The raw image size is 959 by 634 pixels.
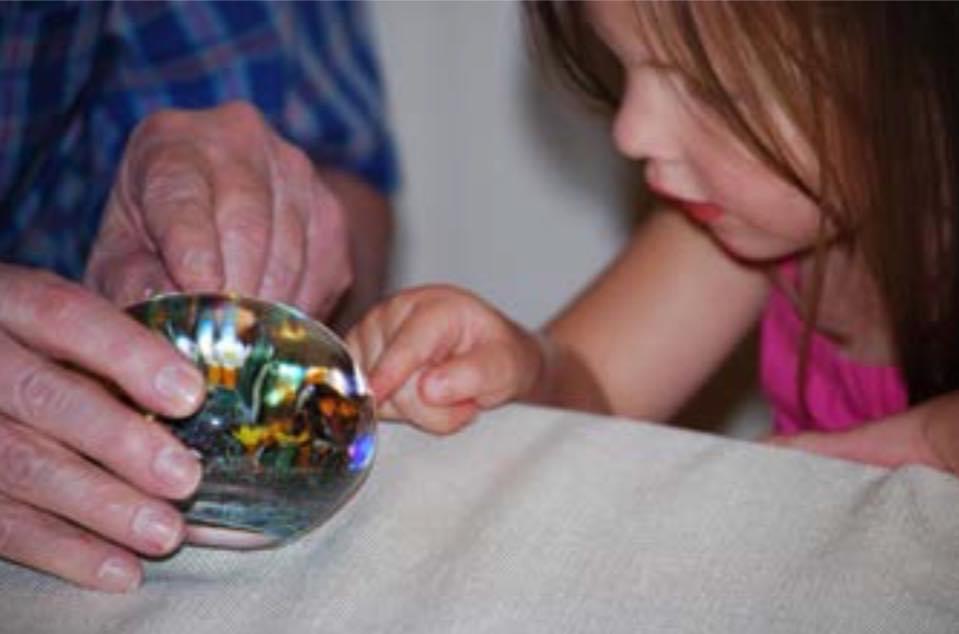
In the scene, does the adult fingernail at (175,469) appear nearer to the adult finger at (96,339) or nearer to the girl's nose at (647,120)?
the adult finger at (96,339)

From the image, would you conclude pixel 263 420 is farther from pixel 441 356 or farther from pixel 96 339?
pixel 441 356

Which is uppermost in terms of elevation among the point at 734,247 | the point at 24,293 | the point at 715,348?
the point at 24,293

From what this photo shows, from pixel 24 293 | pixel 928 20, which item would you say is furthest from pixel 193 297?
pixel 928 20

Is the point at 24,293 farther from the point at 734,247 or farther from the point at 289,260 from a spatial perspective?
the point at 734,247

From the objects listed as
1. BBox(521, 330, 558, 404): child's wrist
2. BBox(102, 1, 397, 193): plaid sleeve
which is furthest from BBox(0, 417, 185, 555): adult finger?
BBox(102, 1, 397, 193): plaid sleeve

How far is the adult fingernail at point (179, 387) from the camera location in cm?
34

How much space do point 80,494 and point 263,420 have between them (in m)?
0.07

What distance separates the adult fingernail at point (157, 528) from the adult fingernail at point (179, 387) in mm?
34

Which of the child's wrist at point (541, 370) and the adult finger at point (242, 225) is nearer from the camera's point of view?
the adult finger at point (242, 225)

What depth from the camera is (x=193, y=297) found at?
1.20 feet

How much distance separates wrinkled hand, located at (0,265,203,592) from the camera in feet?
1.13

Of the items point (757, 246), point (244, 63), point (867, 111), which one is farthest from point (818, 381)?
point (244, 63)

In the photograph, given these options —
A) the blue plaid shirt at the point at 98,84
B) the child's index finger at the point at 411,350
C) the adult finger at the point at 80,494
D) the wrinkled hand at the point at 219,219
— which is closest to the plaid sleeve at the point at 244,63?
the blue plaid shirt at the point at 98,84

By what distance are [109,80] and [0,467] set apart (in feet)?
1.18
